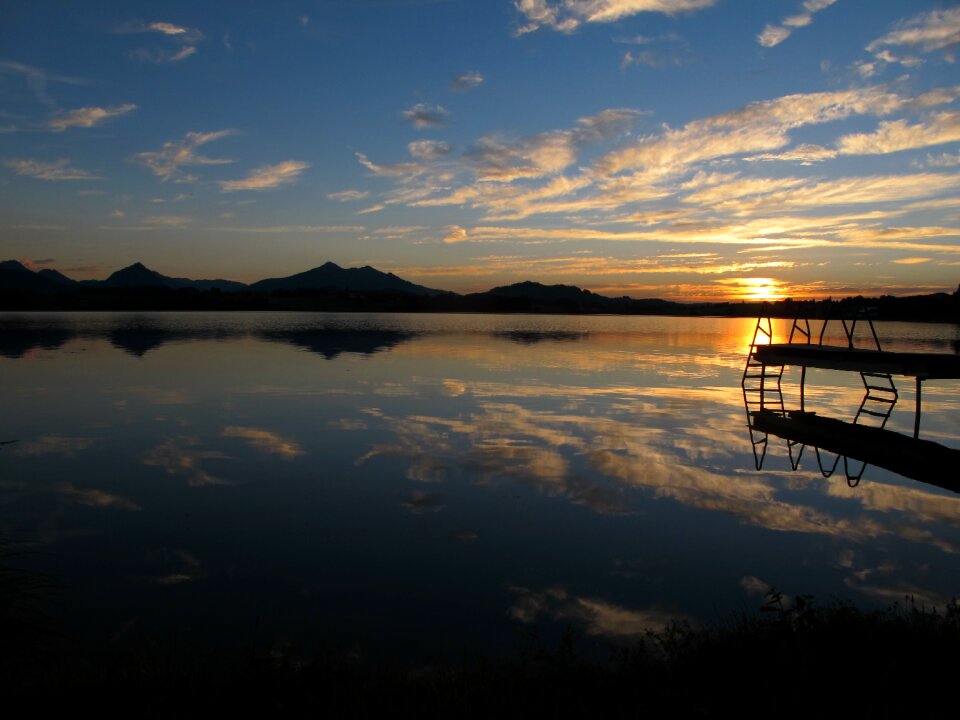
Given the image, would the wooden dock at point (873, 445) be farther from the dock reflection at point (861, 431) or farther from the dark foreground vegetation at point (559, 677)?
the dark foreground vegetation at point (559, 677)

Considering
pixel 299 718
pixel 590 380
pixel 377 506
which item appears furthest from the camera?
pixel 590 380

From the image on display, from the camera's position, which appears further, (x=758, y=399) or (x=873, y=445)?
(x=758, y=399)

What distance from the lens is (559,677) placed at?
483cm

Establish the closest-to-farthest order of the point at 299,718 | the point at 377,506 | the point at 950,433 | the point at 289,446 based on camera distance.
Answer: the point at 299,718 → the point at 377,506 → the point at 289,446 → the point at 950,433

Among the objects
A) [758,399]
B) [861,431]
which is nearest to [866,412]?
[758,399]

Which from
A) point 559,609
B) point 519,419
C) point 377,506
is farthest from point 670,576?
point 519,419

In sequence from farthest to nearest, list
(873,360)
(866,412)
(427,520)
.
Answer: (866,412), (873,360), (427,520)

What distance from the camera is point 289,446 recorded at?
43.4 ft

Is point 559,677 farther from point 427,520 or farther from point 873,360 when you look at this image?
point 873,360

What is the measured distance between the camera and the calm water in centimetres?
627

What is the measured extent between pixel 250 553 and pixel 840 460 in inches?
453

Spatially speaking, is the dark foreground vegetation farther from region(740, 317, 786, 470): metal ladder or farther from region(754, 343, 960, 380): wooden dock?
region(754, 343, 960, 380): wooden dock

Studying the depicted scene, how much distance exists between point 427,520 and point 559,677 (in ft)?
13.8

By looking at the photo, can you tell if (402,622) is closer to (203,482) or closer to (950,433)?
(203,482)
